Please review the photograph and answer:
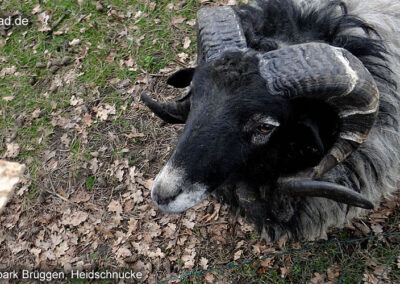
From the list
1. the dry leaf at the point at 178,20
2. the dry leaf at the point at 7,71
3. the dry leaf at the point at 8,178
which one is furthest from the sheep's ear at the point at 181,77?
the dry leaf at the point at 7,71

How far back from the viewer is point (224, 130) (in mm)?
2773

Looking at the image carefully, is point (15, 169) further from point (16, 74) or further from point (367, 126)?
point (367, 126)

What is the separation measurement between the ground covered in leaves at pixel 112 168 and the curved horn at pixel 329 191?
1.46 meters

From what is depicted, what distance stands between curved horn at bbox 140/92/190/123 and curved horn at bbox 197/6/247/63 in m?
0.51

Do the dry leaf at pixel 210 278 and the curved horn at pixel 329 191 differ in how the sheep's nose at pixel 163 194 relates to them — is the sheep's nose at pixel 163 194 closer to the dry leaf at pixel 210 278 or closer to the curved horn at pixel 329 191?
the curved horn at pixel 329 191

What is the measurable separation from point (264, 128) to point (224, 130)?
312 mm

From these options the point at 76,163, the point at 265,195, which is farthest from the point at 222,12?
the point at 76,163

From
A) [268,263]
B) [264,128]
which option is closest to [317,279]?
[268,263]

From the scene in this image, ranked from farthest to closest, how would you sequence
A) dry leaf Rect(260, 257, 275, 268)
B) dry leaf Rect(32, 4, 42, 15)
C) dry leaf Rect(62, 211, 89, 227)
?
dry leaf Rect(32, 4, 42, 15) < dry leaf Rect(62, 211, 89, 227) < dry leaf Rect(260, 257, 275, 268)

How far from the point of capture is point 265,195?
11.5ft

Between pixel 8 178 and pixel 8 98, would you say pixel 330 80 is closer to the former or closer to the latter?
pixel 8 178

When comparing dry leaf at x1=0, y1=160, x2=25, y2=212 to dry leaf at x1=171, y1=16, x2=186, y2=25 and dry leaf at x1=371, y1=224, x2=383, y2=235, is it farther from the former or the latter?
dry leaf at x1=371, y1=224, x2=383, y2=235

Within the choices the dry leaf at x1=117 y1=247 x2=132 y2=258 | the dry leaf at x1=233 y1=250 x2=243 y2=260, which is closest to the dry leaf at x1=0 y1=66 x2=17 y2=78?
the dry leaf at x1=117 y1=247 x2=132 y2=258

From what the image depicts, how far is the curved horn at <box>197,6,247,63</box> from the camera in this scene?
2953mm
